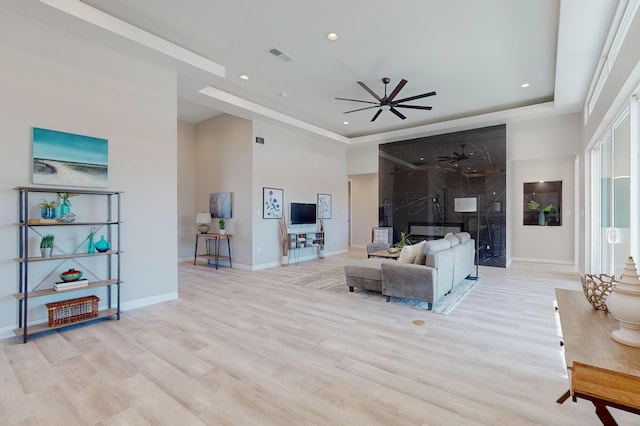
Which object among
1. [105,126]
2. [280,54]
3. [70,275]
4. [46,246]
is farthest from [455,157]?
[46,246]

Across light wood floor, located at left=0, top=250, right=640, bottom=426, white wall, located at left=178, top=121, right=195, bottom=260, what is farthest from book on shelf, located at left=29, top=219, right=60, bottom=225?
white wall, located at left=178, top=121, right=195, bottom=260

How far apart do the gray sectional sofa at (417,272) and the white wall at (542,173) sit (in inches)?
143

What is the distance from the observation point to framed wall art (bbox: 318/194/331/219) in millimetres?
8797

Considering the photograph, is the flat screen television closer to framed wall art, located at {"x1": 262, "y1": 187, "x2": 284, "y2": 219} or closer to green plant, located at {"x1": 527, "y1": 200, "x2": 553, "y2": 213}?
framed wall art, located at {"x1": 262, "y1": 187, "x2": 284, "y2": 219}

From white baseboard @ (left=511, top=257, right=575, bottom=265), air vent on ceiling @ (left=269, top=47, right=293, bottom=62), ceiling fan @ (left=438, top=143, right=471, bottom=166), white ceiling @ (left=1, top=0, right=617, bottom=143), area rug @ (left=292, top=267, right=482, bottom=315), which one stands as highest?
air vent on ceiling @ (left=269, top=47, right=293, bottom=62)

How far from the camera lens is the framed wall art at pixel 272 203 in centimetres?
711

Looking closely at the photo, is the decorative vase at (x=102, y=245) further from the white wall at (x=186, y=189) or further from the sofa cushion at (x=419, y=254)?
the white wall at (x=186, y=189)

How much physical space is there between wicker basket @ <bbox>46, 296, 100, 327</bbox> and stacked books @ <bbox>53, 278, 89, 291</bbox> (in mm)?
181

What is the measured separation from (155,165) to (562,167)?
29.3 feet

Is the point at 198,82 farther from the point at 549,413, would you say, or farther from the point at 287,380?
the point at 549,413

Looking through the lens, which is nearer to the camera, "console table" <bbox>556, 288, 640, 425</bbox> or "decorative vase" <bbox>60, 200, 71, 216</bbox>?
"console table" <bbox>556, 288, 640, 425</bbox>

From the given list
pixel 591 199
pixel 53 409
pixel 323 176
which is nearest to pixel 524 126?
pixel 591 199

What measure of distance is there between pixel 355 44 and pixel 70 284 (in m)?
4.52

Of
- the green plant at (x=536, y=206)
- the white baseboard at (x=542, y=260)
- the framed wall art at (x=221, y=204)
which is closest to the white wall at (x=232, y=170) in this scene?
the framed wall art at (x=221, y=204)
